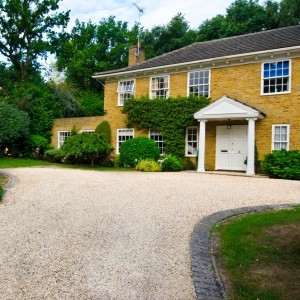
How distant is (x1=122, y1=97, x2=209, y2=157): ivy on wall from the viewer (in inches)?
747

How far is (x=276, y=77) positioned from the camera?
1702 cm

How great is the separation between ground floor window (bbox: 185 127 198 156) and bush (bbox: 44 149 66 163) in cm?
829

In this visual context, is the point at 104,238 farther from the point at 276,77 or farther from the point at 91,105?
the point at 91,105

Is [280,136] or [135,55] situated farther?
[135,55]

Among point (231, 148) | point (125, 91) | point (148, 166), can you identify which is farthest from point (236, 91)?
point (125, 91)

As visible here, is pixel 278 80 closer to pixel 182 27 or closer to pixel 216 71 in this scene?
pixel 216 71

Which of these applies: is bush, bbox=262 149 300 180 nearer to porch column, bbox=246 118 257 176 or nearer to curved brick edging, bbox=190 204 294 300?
porch column, bbox=246 118 257 176

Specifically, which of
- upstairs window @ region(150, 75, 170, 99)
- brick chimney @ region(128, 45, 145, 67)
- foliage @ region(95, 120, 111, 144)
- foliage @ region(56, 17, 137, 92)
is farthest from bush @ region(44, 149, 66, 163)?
foliage @ region(56, 17, 137, 92)

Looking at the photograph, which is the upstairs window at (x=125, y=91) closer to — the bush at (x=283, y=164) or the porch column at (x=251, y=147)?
the porch column at (x=251, y=147)

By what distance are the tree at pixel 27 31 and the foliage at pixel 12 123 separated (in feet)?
28.2

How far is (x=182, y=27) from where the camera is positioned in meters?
42.8

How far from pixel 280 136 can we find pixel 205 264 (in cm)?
1396

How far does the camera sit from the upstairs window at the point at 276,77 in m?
16.8

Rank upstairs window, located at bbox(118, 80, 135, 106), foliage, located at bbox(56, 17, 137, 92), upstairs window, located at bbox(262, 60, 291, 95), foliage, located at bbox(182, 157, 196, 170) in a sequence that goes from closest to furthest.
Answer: upstairs window, located at bbox(262, 60, 291, 95), foliage, located at bbox(182, 157, 196, 170), upstairs window, located at bbox(118, 80, 135, 106), foliage, located at bbox(56, 17, 137, 92)
